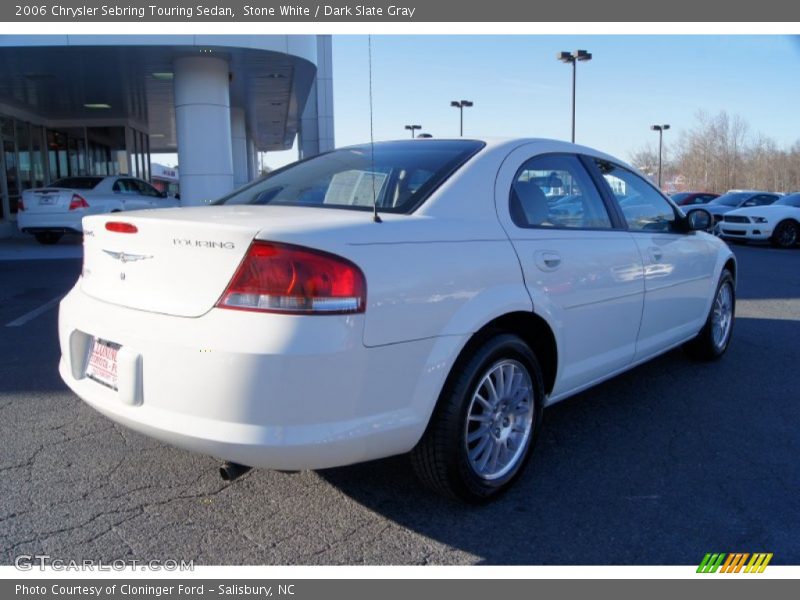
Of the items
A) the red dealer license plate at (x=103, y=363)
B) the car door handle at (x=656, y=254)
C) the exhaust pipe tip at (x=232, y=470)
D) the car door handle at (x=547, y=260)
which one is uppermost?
the car door handle at (x=547, y=260)

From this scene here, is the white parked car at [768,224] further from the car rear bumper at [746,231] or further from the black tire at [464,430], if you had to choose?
the black tire at [464,430]

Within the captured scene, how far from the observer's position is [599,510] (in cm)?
301

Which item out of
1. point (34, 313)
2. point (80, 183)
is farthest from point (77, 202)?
point (34, 313)

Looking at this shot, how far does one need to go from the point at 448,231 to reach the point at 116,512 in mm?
1868

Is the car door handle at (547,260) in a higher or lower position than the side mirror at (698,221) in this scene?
lower

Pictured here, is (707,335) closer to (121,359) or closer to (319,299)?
(319,299)

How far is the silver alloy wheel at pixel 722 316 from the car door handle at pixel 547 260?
99.4 inches

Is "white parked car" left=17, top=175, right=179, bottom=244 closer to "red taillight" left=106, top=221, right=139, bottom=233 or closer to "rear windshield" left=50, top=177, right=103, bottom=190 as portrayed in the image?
"rear windshield" left=50, top=177, right=103, bottom=190

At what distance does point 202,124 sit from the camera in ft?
41.8

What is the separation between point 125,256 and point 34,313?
5.04 meters

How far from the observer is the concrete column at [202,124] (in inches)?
497

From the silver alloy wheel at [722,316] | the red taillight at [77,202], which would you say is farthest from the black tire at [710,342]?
the red taillight at [77,202]

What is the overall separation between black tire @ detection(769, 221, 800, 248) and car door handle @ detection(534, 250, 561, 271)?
15911 mm

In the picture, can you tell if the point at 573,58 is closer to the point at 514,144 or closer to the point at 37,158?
the point at 37,158
